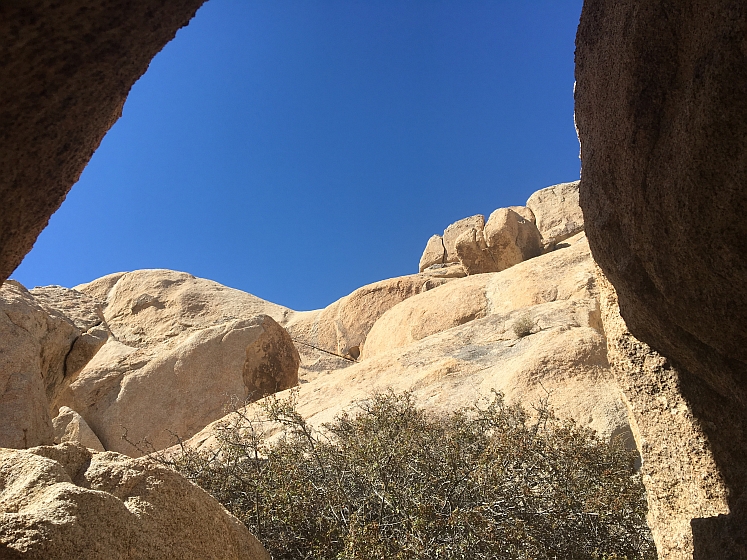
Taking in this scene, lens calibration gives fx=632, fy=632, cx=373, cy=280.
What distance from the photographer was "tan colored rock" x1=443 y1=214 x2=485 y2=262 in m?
21.1

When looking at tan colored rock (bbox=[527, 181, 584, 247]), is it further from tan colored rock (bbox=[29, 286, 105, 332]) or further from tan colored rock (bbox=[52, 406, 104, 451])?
tan colored rock (bbox=[29, 286, 105, 332])

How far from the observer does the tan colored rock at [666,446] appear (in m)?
2.97

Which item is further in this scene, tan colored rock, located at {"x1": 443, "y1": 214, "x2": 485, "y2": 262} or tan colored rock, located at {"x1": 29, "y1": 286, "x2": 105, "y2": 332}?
tan colored rock, located at {"x1": 443, "y1": 214, "x2": 485, "y2": 262}

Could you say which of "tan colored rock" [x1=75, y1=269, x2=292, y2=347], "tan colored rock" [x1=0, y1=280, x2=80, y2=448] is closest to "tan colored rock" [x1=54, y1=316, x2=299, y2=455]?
"tan colored rock" [x1=0, y1=280, x2=80, y2=448]

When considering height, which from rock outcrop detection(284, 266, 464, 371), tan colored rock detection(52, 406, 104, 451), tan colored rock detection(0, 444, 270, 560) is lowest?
tan colored rock detection(0, 444, 270, 560)

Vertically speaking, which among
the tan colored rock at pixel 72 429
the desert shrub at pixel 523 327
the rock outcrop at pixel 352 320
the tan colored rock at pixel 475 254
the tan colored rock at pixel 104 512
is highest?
the tan colored rock at pixel 475 254

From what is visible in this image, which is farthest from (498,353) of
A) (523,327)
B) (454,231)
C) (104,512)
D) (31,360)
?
(454,231)

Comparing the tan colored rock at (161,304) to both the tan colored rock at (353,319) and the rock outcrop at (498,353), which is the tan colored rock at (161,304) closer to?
the tan colored rock at (353,319)

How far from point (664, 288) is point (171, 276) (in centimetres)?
2012

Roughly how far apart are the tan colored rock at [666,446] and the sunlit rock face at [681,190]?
0.06 m

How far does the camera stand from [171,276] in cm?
2100

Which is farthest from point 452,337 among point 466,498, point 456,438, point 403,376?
point 466,498

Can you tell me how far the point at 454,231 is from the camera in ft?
73.2

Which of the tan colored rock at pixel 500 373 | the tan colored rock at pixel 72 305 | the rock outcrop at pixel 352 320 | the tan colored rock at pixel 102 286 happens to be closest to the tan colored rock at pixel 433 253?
the rock outcrop at pixel 352 320
